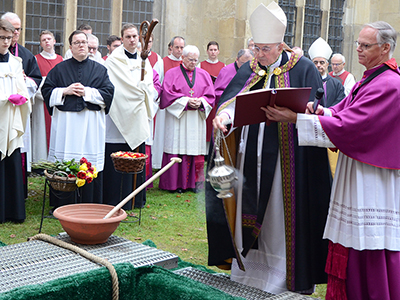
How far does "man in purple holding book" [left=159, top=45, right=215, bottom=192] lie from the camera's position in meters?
8.46

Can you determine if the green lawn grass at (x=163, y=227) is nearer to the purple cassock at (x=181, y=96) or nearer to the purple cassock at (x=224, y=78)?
the purple cassock at (x=181, y=96)

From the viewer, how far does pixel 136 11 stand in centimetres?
1201

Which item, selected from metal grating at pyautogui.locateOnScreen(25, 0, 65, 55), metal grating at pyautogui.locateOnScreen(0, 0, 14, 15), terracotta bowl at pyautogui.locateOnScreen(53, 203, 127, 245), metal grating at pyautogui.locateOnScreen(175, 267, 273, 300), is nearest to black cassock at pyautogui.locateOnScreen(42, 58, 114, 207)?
terracotta bowl at pyautogui.locateOnScreen(53, 203, 127, 245)

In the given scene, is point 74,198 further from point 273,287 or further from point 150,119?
point 273,287

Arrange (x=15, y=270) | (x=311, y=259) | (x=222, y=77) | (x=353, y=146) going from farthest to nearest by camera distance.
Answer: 1. (x=222, y=77)
2. (x=311, y=259)
3. (x=353, y=146)
4. (x=15, y=270)

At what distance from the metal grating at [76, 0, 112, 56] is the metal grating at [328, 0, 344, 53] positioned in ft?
24.2

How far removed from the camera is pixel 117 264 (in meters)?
3.25

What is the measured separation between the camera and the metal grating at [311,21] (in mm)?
15289

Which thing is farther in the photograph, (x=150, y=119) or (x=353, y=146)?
(x=150, y=119)

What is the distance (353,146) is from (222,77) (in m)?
6.03

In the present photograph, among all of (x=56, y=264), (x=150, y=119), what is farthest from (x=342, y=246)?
(x=150, y=119)

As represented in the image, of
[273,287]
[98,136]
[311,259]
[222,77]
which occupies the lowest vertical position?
[273,287]

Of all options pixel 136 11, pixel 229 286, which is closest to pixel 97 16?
pixel 136 11

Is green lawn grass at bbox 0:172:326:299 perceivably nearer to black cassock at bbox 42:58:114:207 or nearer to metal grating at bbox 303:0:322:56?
black cassock at bbox 42:58:114:207
